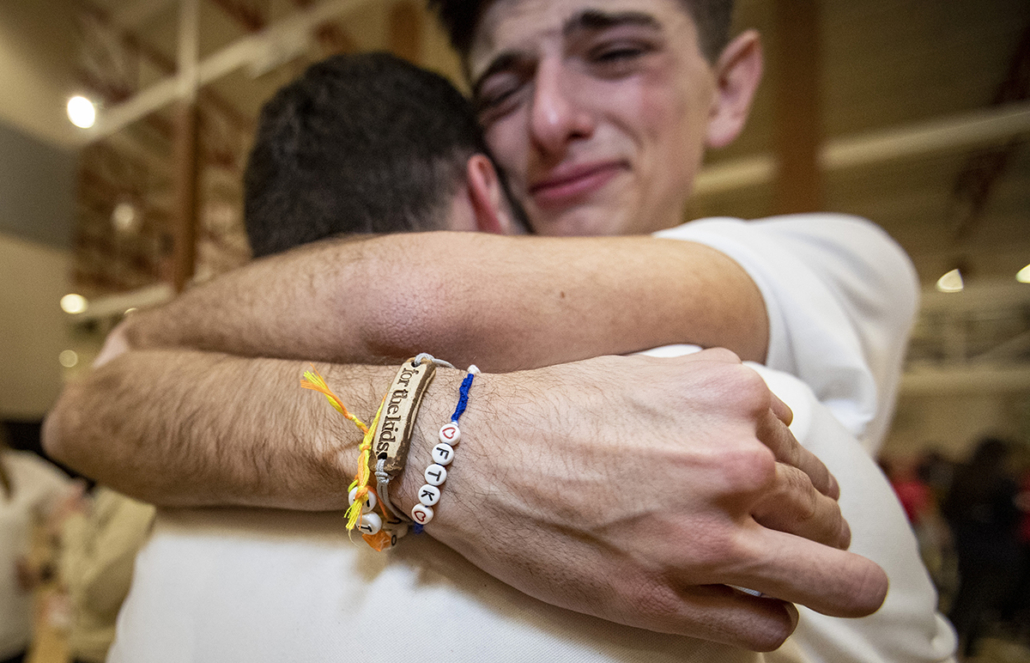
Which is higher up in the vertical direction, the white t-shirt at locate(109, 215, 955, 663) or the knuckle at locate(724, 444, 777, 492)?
the knuckle at locate(724, 444, 777, 492)

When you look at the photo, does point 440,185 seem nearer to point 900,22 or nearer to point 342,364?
point 342,364

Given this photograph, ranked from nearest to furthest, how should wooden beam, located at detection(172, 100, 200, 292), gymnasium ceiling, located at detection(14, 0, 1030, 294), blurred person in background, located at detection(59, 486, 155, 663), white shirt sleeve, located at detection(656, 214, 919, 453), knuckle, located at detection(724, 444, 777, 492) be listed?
knuckle, located at detection(724, 444, 777, 492)
white shirt sleeve, located at detection(656, 214, 919, 453)
blurred person in background, located at detection(59, 486, 155, 663)
wooden beam, located at detection(172, 100, 200, 292)
gymnasium ceiling, located at detection(14, 0, 1030, 294)

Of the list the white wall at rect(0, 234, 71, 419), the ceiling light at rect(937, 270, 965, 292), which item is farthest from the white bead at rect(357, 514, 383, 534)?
the ceiling light at rect(937, 270, 965, 292)

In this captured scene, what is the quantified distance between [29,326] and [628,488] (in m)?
6.41

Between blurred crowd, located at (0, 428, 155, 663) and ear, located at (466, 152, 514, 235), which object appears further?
blurred crowd, located at (0, 428, 155, 663)

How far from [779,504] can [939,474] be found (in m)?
5.93

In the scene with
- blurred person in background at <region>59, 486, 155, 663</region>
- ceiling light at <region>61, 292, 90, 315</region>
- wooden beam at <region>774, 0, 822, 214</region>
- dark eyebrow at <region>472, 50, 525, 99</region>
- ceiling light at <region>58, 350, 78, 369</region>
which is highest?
dark eyebrow at <region>472, 50, 525, 99</region>

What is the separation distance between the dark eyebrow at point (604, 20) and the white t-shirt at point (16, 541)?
2.85 meters

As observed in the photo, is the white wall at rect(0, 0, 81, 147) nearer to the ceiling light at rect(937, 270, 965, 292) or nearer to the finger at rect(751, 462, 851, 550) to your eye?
the finger at rect(751, 462, 851, 550)

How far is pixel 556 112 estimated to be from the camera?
98 centimetres

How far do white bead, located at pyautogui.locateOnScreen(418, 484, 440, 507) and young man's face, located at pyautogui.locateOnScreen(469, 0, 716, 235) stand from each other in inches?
28.9

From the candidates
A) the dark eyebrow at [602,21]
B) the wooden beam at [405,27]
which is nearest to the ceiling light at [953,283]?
the wooden beam at [405,27]

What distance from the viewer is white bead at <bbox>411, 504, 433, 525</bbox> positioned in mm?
477

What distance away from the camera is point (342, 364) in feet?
2.04
